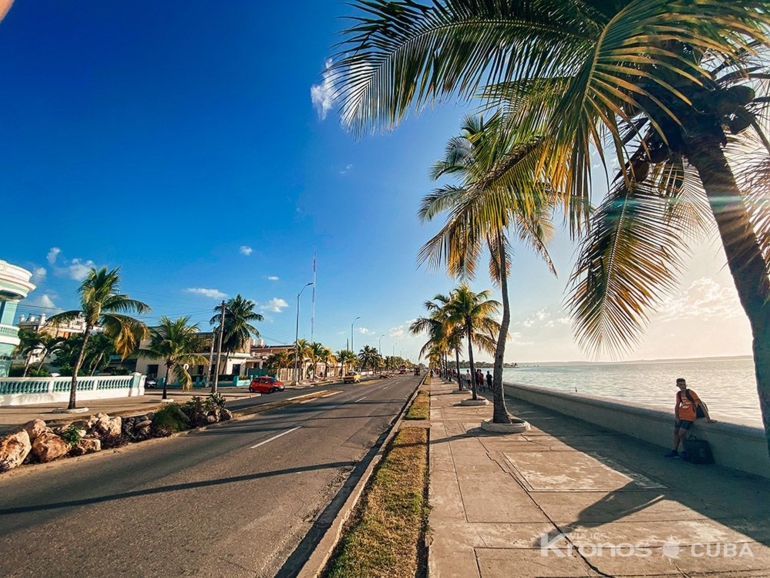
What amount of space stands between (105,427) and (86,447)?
3.54 ft

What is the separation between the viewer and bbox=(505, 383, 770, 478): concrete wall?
18.0 feet

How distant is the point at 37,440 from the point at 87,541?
5209 mm

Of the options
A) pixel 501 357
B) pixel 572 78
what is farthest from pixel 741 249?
pixel 501 357

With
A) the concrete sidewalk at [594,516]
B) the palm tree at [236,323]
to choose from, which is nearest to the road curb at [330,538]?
the concrete sidewalk at [594,516]

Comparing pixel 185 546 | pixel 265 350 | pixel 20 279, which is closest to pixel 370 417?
pixel 185 546

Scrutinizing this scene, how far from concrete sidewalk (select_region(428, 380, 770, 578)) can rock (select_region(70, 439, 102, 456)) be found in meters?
8.03

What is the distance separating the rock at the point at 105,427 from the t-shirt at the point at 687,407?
42.8 feet

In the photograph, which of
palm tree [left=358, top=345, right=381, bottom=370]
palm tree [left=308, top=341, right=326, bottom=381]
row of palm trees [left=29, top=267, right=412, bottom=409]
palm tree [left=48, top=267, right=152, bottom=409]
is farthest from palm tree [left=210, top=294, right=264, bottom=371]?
palm tree [left=358, top=345, right=381, bottom=370]

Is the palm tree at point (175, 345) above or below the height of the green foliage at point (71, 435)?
above

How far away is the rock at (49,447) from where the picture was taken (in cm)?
746

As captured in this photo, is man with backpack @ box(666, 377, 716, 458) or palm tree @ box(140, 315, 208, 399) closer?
man with backpack @ box(666, 377, 716, 458)

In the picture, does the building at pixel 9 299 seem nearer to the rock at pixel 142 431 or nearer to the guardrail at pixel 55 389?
the guardrail at pixel 55 389

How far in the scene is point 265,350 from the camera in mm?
73688

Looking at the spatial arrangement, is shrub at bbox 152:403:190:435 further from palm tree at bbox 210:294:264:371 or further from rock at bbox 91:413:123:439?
palm tree at bbox 210:294:264:371
